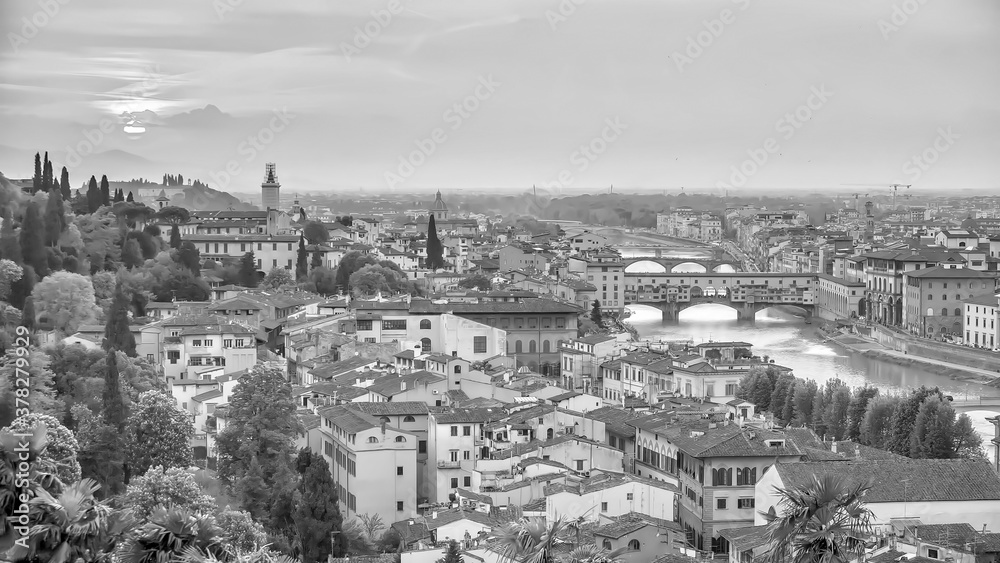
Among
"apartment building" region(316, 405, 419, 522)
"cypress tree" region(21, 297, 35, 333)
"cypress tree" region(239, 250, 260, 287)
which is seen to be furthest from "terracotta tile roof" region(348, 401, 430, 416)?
"cypress tree" region(239, 250, 260, 287)

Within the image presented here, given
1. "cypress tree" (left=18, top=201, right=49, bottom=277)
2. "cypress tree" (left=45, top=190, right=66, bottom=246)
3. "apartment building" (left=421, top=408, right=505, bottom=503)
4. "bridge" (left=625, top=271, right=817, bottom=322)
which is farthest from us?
"bridge" (left=625, top=271, right=817, bottom=322)

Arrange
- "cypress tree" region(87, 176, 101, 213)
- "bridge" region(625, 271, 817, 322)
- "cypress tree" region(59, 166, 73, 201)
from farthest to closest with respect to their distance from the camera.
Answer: "bridge" region(625, 271, 817, 322), "cypress tree" region(87, 176, 101, 213), "cypress tree" region(59, 166, 73, 201)

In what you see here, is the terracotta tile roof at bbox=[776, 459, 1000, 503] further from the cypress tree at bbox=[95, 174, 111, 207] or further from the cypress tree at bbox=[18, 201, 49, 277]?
the cypress tree at bbox=[95, 174, 111, 207]

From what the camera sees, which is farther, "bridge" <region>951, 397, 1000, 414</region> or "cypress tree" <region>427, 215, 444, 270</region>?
"cypress tree" <region>427, 215, 444, 270</region>

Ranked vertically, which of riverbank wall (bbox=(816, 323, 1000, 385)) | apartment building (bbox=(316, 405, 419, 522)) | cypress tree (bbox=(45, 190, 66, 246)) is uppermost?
cypress tree (bbox=(45, 190, 66, 246))

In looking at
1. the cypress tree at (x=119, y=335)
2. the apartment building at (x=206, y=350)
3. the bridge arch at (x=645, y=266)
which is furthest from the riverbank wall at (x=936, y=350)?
the bridge arch at (x=645, y=266)

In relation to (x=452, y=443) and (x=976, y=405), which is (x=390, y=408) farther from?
(x=976, y=405)
